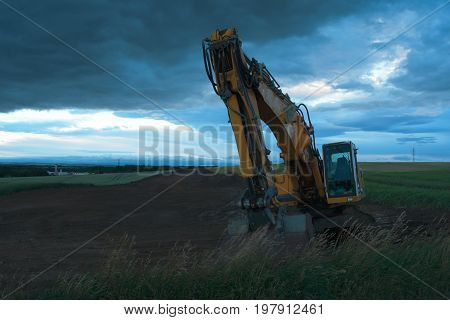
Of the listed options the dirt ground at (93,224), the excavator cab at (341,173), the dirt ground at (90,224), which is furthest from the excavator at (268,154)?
the dirt ground at (90,224)

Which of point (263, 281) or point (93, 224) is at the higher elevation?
point (263, 281)

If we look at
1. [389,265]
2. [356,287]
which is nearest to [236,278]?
[356,287]

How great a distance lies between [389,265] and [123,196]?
77.5 ft

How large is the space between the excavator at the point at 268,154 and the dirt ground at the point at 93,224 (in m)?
2.52

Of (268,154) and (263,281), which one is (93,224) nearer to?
(268,154)

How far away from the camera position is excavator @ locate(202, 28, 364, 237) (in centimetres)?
968

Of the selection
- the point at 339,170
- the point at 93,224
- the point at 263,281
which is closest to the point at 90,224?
the point at 93,224

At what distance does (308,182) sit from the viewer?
40.7 feet

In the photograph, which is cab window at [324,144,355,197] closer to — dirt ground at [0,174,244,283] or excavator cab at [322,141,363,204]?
excavator cab at [322,141,363,204]

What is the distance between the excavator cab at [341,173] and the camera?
11.8 meters

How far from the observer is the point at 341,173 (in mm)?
11969

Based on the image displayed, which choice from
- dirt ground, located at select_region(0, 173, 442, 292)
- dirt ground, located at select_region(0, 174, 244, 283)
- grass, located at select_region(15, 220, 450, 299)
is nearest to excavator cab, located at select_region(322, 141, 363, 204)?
dirt ground, located at select_region(0, 174, 244, 283)

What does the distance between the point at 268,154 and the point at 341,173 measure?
279cm

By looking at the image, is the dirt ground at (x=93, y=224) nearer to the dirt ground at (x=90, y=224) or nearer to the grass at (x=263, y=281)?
the dirt ground at (x=90, y=224)
